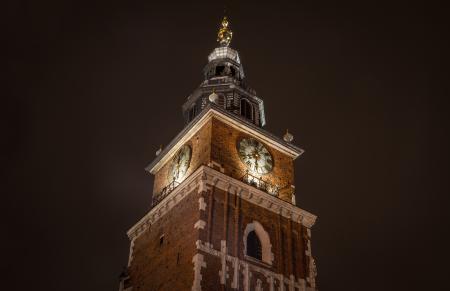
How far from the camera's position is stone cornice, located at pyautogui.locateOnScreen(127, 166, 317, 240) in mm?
34438

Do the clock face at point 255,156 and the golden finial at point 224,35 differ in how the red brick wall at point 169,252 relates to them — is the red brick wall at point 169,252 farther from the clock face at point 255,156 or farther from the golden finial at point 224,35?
the golden finial at point 224,35

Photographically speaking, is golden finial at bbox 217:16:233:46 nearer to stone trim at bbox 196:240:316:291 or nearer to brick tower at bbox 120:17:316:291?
brick tower at bbox 120:17:316:291

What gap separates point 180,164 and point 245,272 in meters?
9.10

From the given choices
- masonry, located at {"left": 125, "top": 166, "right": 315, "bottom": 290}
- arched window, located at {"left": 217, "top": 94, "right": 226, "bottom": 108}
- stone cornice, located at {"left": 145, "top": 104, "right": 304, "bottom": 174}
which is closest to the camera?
masonry, located at {"left": 125, "top": 166, "right": 315, "bottom": 290}

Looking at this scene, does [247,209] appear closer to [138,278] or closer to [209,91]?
[138,278]

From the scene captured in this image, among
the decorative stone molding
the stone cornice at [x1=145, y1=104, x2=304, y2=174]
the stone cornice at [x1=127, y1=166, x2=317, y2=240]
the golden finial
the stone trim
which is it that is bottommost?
the stone trim

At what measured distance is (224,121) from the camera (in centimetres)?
3844

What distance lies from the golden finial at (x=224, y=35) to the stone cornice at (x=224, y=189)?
17348 mm

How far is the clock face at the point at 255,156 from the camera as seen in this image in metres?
37.5

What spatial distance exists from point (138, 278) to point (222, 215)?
6.62 meters

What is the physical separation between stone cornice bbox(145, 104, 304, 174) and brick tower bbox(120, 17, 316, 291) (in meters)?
0.06

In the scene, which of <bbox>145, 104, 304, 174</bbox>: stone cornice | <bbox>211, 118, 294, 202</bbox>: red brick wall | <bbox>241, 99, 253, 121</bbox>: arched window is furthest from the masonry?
<bbox>241, 99, 253, 121</bbox>: arched window

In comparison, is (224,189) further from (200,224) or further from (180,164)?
(180,164)

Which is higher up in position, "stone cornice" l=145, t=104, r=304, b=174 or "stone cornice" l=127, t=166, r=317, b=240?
"stone cornice" l=145, t=104, r=304, b=174
